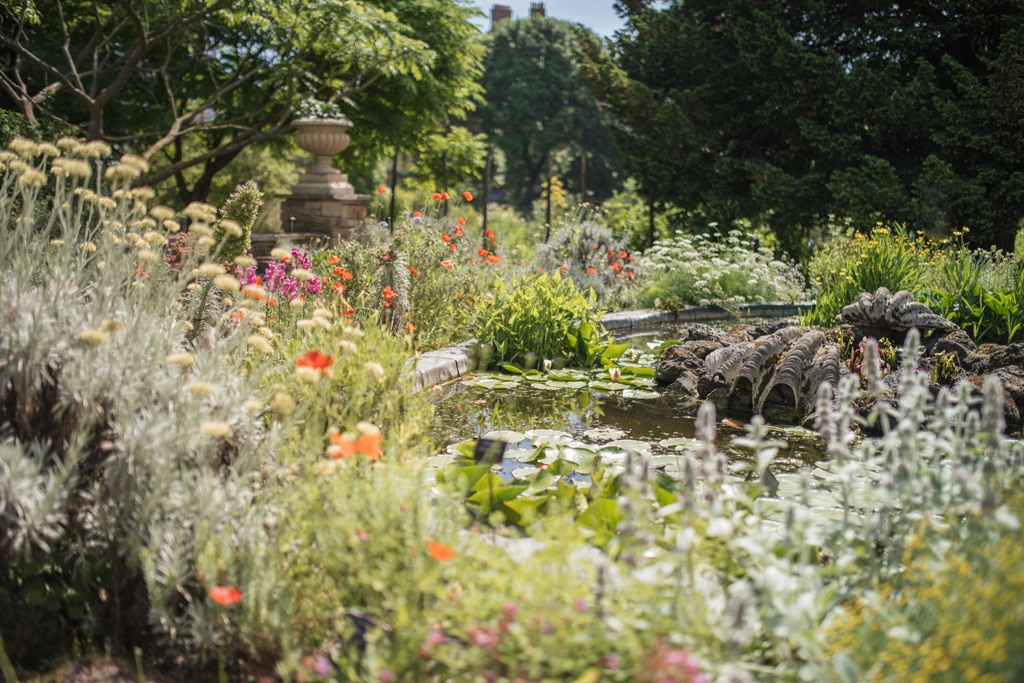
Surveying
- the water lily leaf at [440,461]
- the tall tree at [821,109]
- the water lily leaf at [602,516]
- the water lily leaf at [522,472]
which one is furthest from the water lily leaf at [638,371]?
the tall tree at [821,109]

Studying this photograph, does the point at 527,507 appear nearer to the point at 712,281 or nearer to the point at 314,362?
the point at 314,362

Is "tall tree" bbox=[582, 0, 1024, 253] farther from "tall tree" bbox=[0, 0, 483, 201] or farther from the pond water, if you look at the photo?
the pond water

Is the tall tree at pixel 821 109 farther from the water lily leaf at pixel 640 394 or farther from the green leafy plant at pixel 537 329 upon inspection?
the water lily leaf at pixel 640 394

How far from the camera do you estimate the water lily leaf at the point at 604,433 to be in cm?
386

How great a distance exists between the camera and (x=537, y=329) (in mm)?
5539

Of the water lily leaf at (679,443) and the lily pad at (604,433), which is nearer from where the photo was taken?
the water lily leaf at (679,443)

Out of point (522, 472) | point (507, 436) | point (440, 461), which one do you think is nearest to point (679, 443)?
point (507, 436)

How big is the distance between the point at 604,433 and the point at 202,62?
11622 mm

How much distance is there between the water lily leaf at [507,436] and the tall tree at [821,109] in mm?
11397

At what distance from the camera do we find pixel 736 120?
583 inches

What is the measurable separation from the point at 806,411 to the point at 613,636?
3.52m

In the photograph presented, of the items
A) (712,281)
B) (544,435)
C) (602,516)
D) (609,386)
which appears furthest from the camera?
(712,281)

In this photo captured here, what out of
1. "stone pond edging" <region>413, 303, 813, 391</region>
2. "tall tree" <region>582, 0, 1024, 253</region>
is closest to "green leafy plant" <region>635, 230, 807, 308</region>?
"stone pond edging" <region>413, 303, 813, 391</region>

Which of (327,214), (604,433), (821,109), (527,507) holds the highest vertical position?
(821,109)
